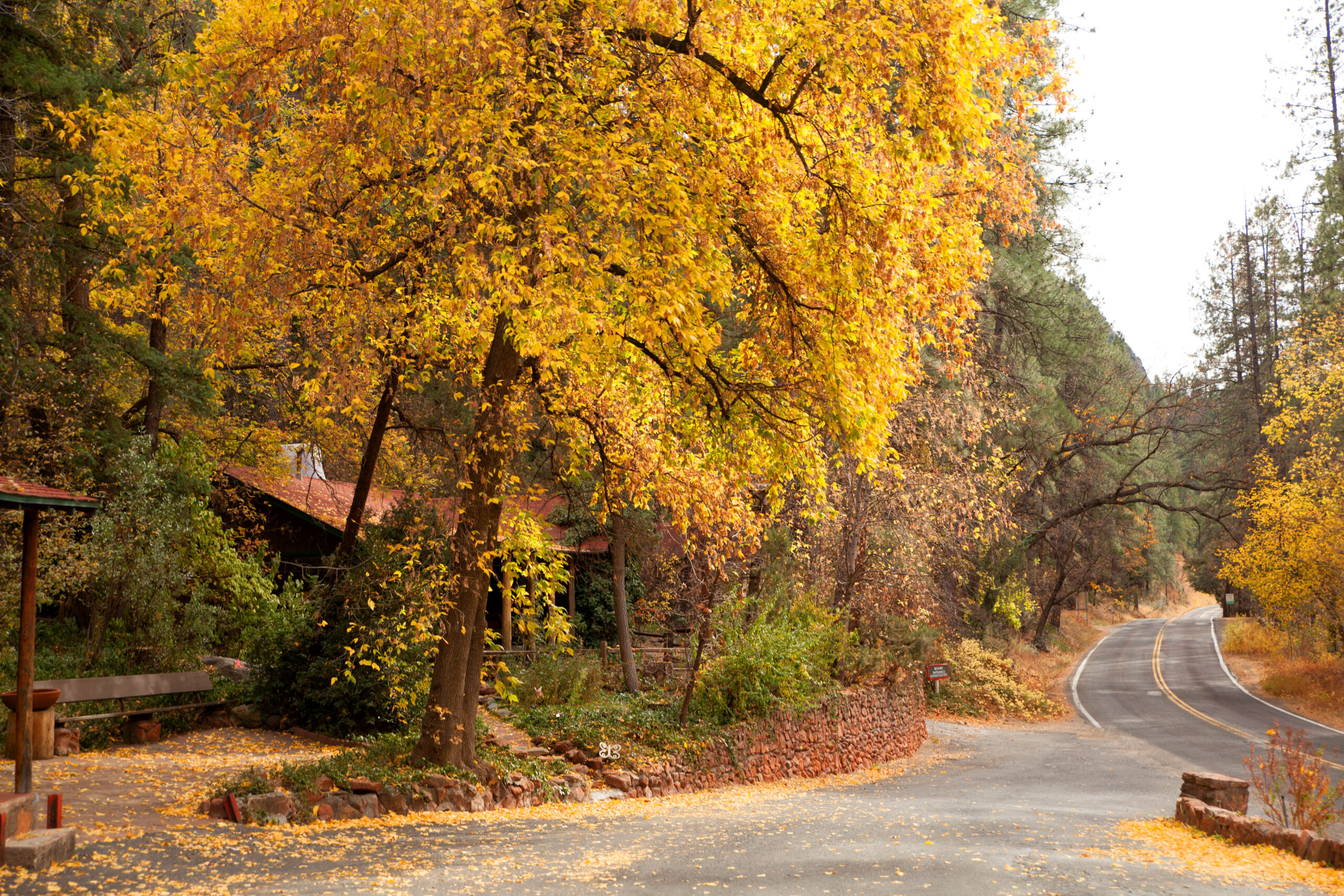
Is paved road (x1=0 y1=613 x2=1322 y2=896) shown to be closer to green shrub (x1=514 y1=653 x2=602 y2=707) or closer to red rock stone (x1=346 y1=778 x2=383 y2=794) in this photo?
red rock stone (x1=346 y1=778 x2=383 y2=794)

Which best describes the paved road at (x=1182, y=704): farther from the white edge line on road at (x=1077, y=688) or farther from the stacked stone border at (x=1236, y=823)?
the stacked stone border at (x=1236, y=823)

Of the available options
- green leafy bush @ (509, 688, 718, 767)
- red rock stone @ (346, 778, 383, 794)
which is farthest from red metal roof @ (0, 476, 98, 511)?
green leafy bush @ (509, 688, 718, 767)

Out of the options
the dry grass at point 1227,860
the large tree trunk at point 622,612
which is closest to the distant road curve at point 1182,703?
the dry grass at point 1227,860

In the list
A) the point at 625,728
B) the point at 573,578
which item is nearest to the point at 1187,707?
the point at 573,578

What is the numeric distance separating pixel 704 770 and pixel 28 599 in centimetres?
853

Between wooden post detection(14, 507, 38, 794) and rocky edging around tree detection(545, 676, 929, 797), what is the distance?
6218 mm

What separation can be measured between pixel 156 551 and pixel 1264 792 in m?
13.5

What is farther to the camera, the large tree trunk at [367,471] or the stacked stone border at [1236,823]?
the large tree trunk at [367,471]

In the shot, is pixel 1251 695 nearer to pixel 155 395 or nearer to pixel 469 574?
pixel 469 574

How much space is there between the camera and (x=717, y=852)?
732 centimetres

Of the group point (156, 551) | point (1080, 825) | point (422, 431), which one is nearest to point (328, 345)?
point (422, 431)

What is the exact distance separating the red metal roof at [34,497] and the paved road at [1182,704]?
13199 millimetres

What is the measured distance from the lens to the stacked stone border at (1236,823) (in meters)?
7.55

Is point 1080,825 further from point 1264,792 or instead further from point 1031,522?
point 1031,522
